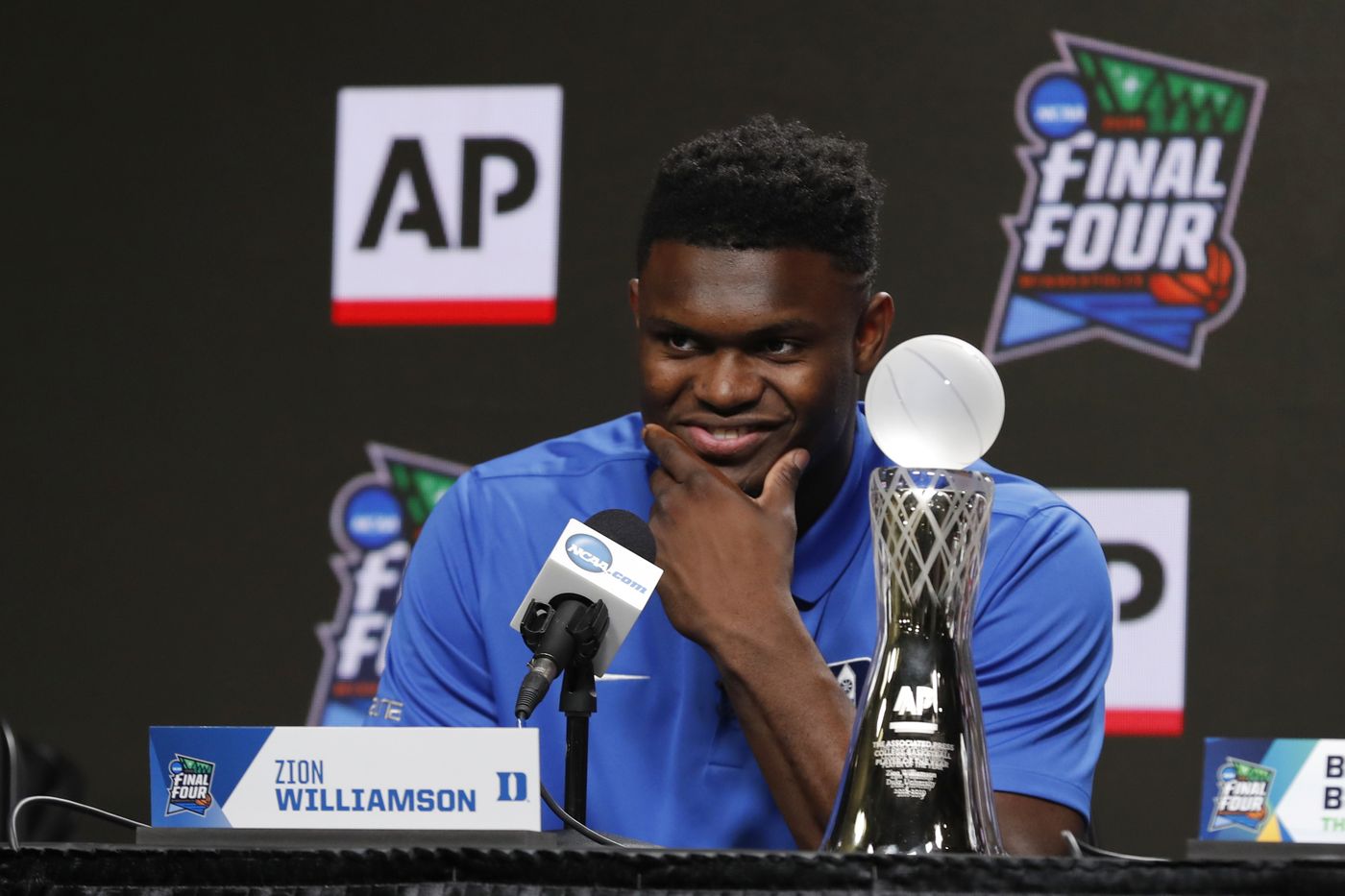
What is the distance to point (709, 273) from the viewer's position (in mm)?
1552

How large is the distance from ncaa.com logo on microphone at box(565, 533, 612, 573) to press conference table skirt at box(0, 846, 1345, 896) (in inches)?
16.4

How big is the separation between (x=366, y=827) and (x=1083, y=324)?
1866 mm

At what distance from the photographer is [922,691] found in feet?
2.97

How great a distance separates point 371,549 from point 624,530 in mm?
1426

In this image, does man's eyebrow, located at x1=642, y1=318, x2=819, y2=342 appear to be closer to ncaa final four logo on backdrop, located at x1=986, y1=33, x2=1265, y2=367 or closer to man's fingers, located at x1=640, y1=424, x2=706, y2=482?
man's fingers, located at x1=640, y1=424, x2=706, y2=482

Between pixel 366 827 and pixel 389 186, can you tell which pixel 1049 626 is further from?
pixel 389 186

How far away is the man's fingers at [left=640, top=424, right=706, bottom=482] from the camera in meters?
1.51

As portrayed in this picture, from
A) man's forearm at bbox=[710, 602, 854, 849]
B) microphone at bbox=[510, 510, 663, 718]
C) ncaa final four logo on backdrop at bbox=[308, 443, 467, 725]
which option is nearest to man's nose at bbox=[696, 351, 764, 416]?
man's forearm at bbox=[710, 602, 854, 849]

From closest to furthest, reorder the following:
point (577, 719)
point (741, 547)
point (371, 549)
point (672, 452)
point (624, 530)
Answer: point (577, 719), point (624, 530), point (741, 547), point (672, 452), point (371, 549)

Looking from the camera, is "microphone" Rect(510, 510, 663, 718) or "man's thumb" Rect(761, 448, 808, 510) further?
"man's thumb" Rect(761, 448, 808, 510)

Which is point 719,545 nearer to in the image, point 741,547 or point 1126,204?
point 741,547

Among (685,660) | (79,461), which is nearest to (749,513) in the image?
(685,660)

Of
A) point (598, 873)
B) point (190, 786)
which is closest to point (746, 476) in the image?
point (190, 786)

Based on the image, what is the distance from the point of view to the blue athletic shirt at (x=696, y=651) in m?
1.50
